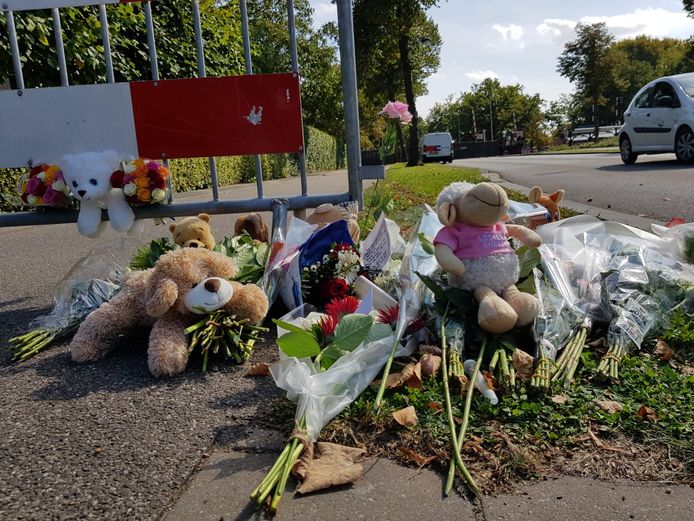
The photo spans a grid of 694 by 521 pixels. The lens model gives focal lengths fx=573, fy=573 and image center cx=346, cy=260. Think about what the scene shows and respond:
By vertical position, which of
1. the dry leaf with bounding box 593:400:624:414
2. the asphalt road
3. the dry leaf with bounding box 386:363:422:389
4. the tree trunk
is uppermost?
the tree trunk

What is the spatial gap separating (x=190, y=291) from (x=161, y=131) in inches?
56.0

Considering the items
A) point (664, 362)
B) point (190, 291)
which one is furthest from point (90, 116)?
point (664, 362)

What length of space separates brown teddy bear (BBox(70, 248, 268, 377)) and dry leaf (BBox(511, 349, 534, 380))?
103cm

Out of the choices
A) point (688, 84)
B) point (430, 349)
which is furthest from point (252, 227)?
point (688, 84)

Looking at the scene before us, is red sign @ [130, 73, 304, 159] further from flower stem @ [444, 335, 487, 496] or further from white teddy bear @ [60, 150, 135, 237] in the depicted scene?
flower stem @ [444, 335, 487, 496]

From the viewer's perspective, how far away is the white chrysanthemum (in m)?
2.72

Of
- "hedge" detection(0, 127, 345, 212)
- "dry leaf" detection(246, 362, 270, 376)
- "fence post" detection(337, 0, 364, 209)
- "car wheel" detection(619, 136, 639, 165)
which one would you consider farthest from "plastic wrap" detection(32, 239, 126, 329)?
"car wheel" detection(619, 136, 639, 165)

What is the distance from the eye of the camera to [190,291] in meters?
2.29

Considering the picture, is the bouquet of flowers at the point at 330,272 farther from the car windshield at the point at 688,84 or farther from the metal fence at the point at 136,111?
the car windshield at the point at 688,84

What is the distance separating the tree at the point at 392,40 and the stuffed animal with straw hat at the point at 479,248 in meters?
25.1

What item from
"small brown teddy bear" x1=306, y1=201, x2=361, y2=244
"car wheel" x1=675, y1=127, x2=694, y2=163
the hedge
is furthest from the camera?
"car wheel" x1=675, y1=127, x2=694, y2=163

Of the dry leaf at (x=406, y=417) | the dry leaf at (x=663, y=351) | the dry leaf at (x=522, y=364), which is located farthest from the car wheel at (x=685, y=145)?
the dry leaf at (x=406, y=417)

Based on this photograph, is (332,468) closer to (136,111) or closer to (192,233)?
(192,233)

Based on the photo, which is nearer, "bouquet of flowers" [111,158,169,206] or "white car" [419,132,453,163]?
"bouquet of flowers" [111,158,169,206]
